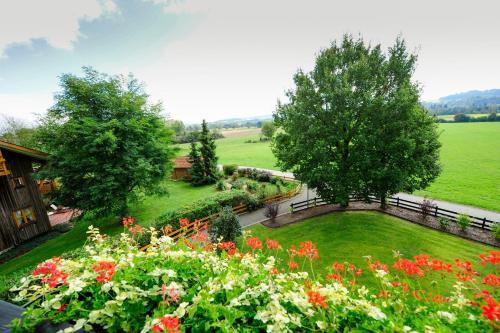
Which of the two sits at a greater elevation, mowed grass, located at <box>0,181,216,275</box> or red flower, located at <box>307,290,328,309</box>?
red flower, located at <box>307,290,328,309</box>

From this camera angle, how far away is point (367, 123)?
13.9 metres

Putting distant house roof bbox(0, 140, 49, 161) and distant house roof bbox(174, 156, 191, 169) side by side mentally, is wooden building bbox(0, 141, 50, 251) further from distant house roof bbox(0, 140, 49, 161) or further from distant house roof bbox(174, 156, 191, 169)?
distant house roof bbox(174, 156, 191, 169)

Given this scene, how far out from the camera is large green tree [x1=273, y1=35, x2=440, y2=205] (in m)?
13.0

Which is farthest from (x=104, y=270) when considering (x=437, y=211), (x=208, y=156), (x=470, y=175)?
(x=470, y=175)

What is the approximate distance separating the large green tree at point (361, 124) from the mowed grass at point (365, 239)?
2.19 metres

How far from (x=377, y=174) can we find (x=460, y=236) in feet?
21.1

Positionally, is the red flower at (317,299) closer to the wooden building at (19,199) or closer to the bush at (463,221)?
the bush at (463,221)

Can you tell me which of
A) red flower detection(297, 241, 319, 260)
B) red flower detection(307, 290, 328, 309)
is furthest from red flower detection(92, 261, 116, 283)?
red flower detection(297, 241, 319, 260)

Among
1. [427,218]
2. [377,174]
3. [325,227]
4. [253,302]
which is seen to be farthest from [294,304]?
[427,218]

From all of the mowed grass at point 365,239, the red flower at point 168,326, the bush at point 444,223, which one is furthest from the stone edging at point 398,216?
the red flower at point 168,326

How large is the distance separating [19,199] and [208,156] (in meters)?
19.9

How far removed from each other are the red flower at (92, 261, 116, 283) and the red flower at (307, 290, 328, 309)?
232cm

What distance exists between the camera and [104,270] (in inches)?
106

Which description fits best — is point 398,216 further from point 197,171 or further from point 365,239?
point 197,171
